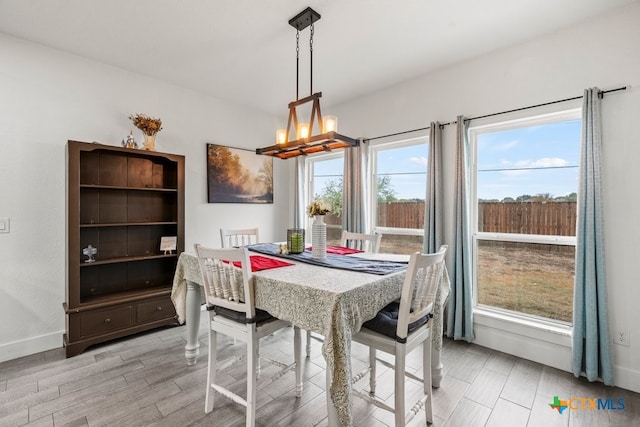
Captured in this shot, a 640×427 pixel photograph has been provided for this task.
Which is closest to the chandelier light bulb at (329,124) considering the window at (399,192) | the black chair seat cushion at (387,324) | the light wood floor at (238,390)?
the black chair seat cushion at (387,324)

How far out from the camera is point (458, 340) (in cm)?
296

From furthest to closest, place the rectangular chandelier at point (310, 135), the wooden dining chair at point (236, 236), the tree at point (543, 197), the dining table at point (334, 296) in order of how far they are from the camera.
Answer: the wooden dining chair at point (236, 236) < the tree at point (543, 197) < the rectangular chandelier at point (310, 135) < the dining table at point (334, 296)

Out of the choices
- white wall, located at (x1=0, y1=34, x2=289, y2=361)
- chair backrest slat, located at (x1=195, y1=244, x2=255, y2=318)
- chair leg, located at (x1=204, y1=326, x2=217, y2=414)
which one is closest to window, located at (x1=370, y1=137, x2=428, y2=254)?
chair backrest slat, located at (x1=195, y1=244, x2=255, y2=318)

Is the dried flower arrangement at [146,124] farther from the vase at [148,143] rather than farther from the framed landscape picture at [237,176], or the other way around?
the framed landscape picture at [237,176]

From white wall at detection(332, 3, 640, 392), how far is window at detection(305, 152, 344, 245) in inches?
59.9

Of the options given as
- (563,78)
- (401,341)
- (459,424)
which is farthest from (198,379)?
(563,78)

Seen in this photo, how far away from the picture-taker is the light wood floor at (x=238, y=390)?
1.85 meters

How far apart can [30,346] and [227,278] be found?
2216 mm

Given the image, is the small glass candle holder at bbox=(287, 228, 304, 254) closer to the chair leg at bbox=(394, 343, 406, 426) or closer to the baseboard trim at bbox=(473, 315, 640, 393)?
the chair leg at bbox=(394, 343, 406, 426)

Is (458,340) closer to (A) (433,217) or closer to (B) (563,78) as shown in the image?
(A) (433,217)

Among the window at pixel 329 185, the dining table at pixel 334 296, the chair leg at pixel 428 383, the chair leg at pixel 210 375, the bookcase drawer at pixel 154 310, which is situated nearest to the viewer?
the dining table at pixel 334 296

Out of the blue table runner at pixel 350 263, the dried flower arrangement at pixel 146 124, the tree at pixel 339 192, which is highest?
Answer: the dried flower arrangement at pixel 146 124

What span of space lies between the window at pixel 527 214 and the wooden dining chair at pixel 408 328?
144 centimetres

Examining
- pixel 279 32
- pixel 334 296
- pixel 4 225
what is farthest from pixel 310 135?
pixel 4 225
